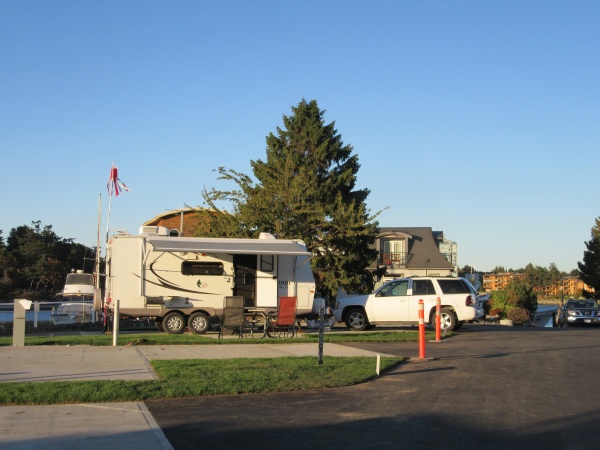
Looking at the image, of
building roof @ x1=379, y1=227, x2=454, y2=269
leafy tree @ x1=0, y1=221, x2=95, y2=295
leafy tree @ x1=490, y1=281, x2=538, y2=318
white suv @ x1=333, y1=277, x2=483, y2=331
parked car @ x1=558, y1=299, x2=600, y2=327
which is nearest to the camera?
white suv @ x1=333, y1=277, x2=483, y2=331

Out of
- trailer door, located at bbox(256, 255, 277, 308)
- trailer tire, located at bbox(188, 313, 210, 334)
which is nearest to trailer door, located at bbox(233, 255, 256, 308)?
trailer door, located at bbox(256, 255, 277, 308)

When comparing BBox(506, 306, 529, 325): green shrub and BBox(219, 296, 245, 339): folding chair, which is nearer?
BBox(219, 296, 245, 339): folding chair

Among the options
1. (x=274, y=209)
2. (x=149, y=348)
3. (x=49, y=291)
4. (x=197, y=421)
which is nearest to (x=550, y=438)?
(x=197, y=421)

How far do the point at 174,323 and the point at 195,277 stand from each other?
4.74 feet

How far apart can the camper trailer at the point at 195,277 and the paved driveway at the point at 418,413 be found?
8.58 metres

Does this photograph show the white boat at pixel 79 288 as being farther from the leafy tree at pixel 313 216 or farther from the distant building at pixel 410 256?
the distant building at pixel 410 256

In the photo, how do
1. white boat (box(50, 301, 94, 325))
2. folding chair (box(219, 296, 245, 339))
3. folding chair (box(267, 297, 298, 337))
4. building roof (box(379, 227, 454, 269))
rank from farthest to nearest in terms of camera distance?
1. building roof (box(379, 227, 454, 269))
2. white boat (box(50, 301, 94, 325))
3. folding chair (box(267, 297, 298, 337))
4. folding chair (box(219, 296, 245, 339))

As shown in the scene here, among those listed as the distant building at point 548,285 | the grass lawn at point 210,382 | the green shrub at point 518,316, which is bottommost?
the grass lawn at point 210,382

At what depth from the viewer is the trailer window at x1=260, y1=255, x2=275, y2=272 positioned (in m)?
20.7

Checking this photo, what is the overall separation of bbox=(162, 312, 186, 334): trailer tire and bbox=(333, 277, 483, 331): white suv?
502cm

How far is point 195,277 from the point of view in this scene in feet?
66.3

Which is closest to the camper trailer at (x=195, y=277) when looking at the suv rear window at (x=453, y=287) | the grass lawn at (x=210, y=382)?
the suv rear window at (x=453, y=287)

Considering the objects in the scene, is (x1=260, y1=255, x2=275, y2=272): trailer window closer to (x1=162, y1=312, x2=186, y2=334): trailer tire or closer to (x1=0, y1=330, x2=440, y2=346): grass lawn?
(x1=162, y1=312, x2=186, y2=334): trailer tire

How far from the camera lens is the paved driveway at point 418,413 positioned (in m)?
7.01
